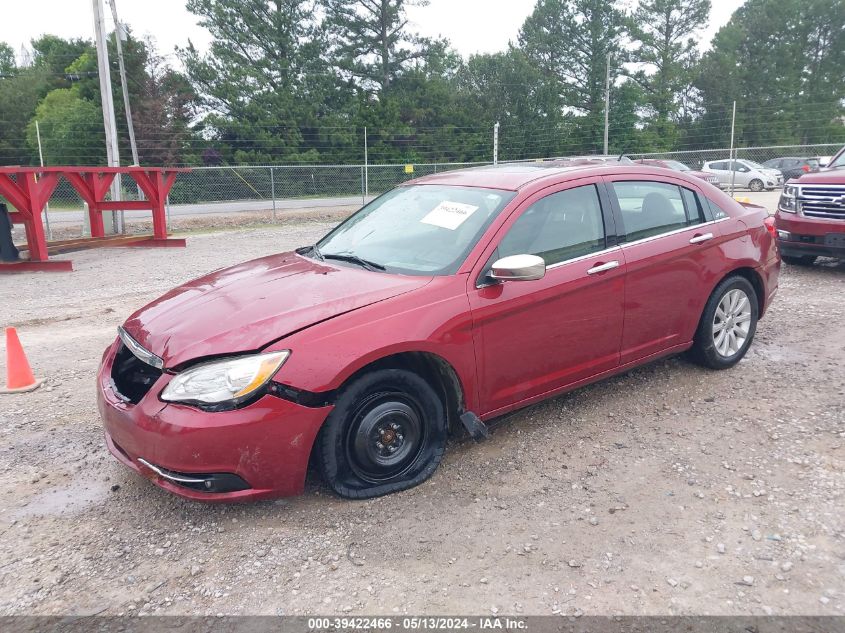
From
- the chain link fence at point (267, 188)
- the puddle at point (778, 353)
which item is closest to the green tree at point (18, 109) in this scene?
the chain link fence at point (267, 188)

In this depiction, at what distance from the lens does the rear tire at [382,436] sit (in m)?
3.19

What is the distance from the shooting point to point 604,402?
4.57m

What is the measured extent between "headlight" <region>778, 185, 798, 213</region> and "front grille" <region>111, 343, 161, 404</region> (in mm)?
8192

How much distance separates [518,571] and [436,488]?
0.77 meters

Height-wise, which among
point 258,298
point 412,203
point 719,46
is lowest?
point 258,298

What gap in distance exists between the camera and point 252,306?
338 cm

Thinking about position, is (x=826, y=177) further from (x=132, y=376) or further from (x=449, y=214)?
(x=132, y=376)

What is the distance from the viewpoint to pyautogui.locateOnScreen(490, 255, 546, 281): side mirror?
3.47 meters

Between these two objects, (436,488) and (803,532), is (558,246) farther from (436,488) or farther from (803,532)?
(803,532)

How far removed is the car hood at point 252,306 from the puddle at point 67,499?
85 cm

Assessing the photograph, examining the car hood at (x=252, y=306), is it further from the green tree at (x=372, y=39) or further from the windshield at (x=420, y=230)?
the green tree at (x=372, y=39)

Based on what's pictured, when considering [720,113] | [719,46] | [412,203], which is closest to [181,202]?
[412,203]

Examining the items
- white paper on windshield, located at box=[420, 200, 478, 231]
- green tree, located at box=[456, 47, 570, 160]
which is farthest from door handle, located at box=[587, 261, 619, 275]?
green tree, located at box=[456, 47, 570, 160]

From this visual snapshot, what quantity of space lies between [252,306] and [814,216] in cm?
765
